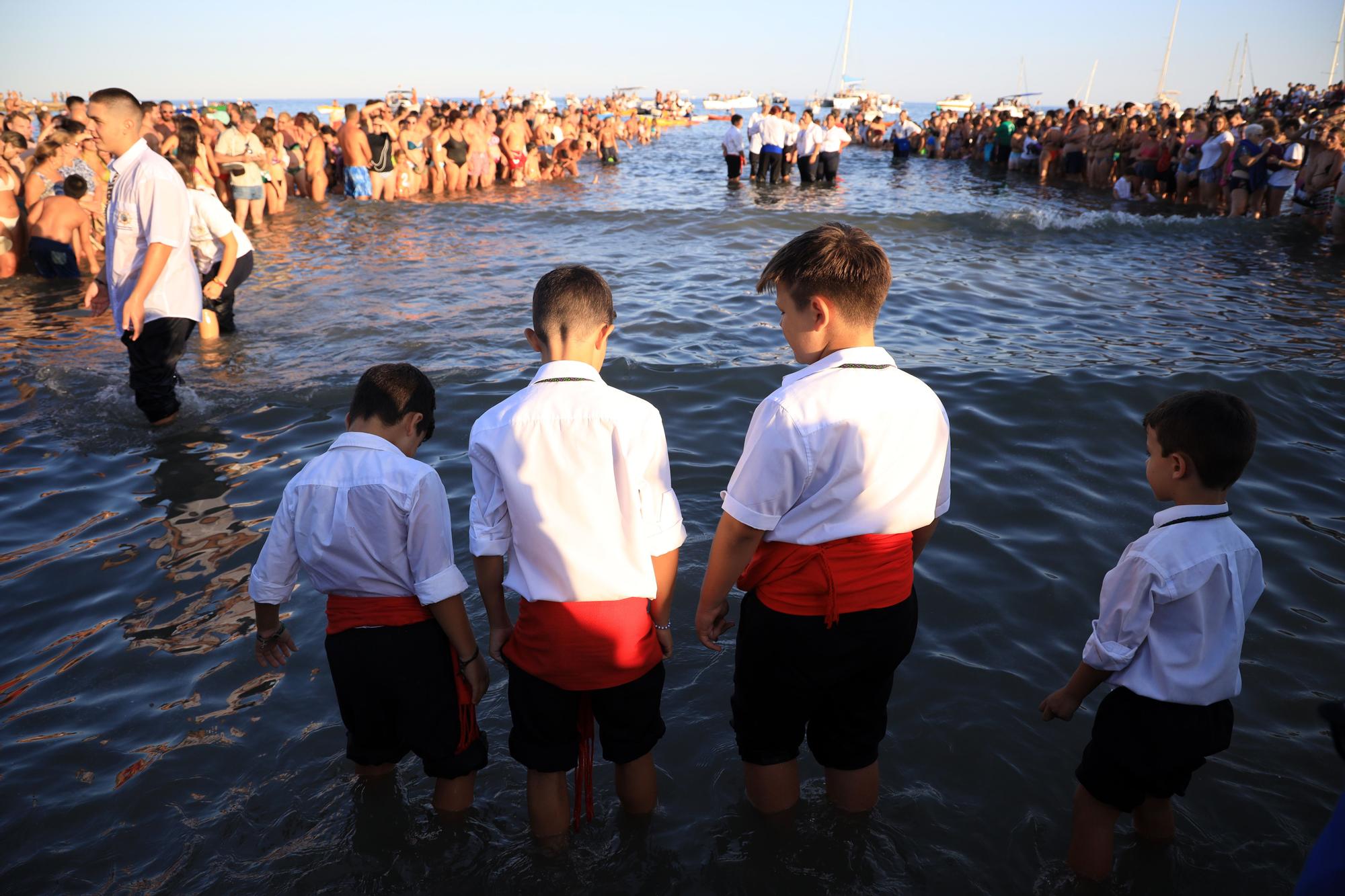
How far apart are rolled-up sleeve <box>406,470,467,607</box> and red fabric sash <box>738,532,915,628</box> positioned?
0.90m

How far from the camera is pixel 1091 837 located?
2.52 m

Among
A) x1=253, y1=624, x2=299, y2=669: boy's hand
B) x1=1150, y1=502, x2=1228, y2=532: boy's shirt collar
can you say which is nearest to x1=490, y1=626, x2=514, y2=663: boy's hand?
x1=253, y1=624, x2=299, y2=669: boy's hand

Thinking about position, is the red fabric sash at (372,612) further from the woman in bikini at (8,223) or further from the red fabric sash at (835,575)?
the woman in bikini at (8,223)

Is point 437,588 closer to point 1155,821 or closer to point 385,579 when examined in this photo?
point 385,579

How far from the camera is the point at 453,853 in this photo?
8.88ft

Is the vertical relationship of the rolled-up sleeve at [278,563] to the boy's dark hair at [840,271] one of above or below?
below

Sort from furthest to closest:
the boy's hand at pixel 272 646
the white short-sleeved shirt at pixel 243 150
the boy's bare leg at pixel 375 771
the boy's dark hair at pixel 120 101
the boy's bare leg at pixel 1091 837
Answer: the white short-sleeved shirt at pixel 243 150 < the boy's dark hair at pixel 120 101 < the boy's bare leg at pixel 375 771 < the boy's hand at pixel 272 646 < the boy's bare leg at pixel 1091 837

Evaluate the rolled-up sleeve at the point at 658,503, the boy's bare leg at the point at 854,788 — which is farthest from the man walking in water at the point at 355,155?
the boy's bare leg at the point at 854,788

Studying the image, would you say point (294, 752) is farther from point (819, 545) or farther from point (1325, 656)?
point (1325, 656)

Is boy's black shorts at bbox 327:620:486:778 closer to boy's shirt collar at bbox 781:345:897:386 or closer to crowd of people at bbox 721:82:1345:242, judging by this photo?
boy's shirt collar at bbox 781:345:897:386

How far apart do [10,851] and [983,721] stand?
3469mm

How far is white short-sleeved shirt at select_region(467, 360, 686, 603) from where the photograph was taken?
224 cm

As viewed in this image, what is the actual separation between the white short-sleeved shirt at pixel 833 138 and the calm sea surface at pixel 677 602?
12.1 m

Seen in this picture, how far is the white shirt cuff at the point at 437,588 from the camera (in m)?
2.38
